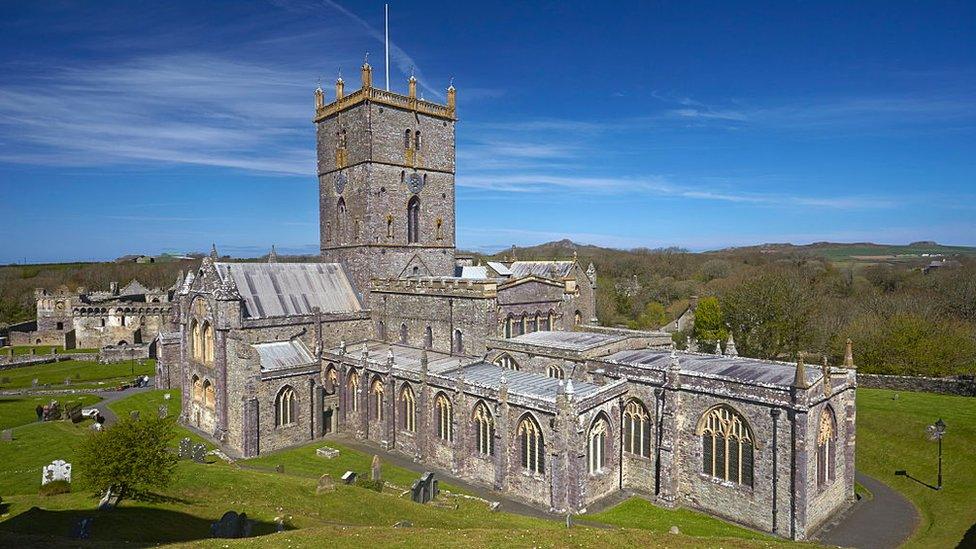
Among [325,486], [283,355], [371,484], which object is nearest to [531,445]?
[371,484]

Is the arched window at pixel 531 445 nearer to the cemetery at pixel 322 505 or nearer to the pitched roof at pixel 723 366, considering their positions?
the cemetery at pixel 322 505

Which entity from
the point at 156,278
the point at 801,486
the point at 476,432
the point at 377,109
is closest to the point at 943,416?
the point at 801,486

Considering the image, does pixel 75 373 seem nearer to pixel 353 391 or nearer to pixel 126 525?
pixel 353 391

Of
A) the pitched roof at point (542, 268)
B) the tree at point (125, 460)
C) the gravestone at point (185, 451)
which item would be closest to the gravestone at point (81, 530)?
the tree at point (125, 460)

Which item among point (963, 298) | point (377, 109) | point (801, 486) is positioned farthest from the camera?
point (963, 298)

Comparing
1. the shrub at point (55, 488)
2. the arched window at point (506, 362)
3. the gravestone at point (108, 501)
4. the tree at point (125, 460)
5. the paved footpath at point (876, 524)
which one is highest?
the arched window at point (506, 362)

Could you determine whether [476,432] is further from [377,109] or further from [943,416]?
[943,416]

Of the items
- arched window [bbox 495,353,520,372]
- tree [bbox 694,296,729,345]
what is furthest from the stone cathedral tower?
tree [bbox 694,296,729,345]

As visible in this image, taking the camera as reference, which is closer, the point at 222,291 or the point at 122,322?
the point at 222,291
